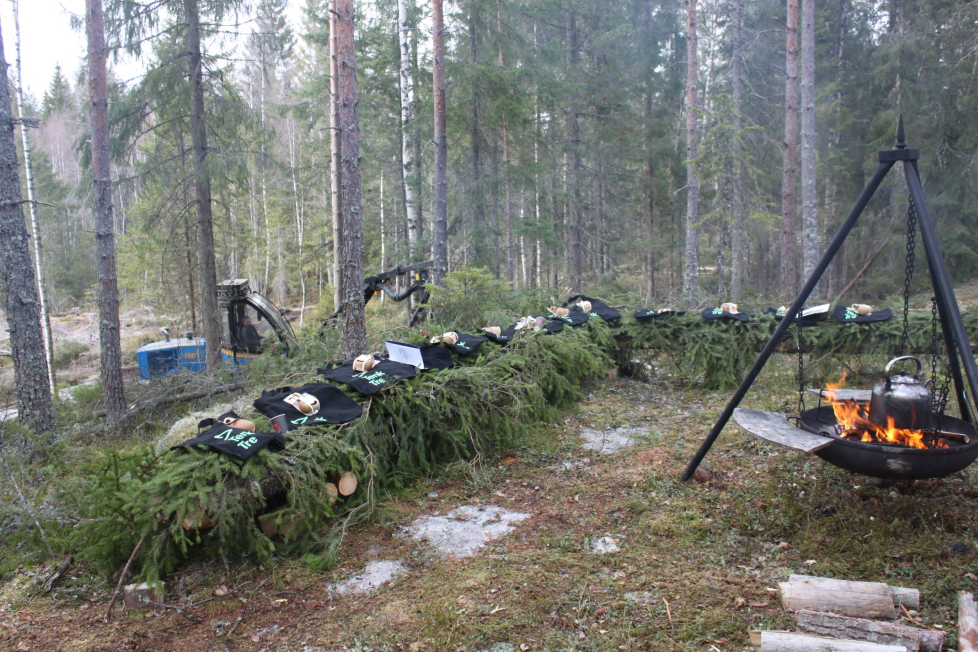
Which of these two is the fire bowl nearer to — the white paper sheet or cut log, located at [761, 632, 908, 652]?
cut log, located at [761, 632, 908, 652]

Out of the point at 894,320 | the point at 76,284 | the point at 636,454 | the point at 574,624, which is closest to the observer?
the point at 574,624

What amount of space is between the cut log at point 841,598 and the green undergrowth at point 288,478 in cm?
274

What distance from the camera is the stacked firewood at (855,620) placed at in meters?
2.72

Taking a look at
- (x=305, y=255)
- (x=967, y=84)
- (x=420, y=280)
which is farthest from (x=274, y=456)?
(x=967, y=84)

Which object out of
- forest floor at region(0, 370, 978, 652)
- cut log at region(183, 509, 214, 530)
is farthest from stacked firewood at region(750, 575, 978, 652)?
cut log at region(183, 509, 214, 530)

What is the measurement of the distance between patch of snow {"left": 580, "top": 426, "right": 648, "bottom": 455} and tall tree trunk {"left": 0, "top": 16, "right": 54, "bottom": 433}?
668 centimetres

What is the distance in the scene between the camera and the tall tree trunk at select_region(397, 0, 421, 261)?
14.9 metres

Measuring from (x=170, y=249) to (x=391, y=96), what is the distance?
25.0ft

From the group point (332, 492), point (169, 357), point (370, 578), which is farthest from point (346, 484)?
point (169, 357)

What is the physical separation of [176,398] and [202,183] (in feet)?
15.4

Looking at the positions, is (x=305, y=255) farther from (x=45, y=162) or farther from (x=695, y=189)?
(x=45, y=162)

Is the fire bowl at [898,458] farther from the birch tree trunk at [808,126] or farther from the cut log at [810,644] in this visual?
the birch tree trunk at [808,126]

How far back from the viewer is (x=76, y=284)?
2988cm

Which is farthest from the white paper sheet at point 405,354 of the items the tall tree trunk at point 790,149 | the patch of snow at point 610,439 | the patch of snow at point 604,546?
the tall tree trunk at point 790,149
